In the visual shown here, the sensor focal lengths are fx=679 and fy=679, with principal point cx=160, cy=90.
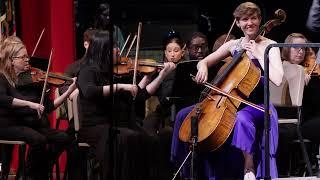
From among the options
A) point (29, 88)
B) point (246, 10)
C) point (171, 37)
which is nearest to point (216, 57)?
point (246, 10)

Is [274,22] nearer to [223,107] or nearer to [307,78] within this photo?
[223,107]

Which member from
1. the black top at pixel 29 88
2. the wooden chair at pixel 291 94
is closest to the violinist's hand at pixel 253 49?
the wooden chair at pixel 291 94

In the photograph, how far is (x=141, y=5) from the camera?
5.67 m

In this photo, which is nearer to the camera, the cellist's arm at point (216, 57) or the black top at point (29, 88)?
the cellist's arm at point (216, 57)

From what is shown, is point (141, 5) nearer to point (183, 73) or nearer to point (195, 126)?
point (183, 73)

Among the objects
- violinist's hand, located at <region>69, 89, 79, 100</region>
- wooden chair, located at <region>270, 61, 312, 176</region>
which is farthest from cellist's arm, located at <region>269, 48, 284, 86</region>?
violinist's hand, located at <region>69, 89, 79, 100</region>

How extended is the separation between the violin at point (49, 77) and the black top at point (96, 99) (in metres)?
0.40

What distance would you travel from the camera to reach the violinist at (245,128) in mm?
4379

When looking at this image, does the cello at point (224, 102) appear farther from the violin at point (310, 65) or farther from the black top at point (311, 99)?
the black top at point (311, 99)

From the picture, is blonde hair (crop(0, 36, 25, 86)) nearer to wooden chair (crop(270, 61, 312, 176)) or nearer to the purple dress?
the purple dress

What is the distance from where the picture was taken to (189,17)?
5.66 meters

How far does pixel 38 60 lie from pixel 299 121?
2.13m

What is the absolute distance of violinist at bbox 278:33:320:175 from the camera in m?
5.20

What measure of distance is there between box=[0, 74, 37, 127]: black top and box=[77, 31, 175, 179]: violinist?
45 centimetres
